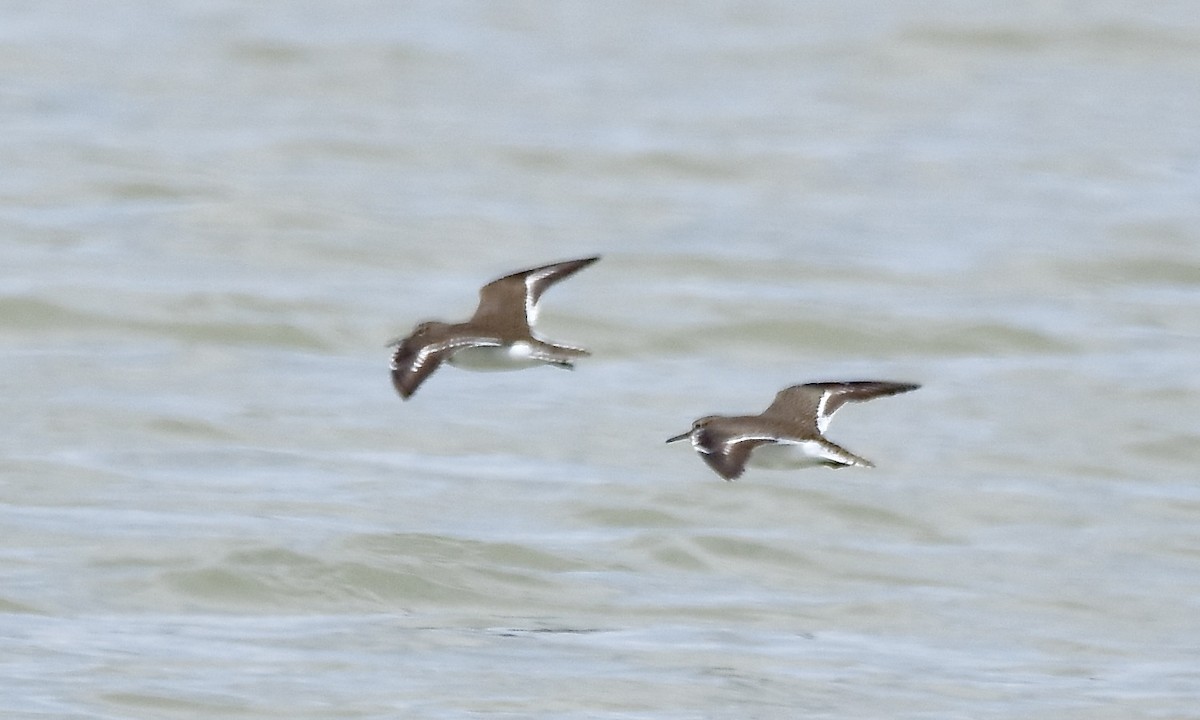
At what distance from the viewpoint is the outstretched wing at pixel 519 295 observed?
33.2 ft

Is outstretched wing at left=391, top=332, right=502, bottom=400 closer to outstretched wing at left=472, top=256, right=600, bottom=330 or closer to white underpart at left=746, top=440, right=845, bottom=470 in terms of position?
outstretched wing at left=472, top=256, right=600, bottom=330

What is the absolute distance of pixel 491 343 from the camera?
31.8 ft

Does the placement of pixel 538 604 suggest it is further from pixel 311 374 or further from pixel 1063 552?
pixel 311 374

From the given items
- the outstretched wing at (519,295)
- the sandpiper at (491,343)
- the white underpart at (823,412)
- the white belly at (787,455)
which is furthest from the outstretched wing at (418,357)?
the white underpart at (823,412)

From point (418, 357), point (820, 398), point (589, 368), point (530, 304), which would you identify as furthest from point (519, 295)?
point (589, 368)

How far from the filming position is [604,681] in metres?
10.4

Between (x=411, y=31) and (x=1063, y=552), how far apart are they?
60.3 ft

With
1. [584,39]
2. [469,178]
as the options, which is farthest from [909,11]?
[469,178]

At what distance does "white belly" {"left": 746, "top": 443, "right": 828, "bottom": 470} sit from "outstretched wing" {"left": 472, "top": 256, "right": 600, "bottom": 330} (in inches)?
48.5

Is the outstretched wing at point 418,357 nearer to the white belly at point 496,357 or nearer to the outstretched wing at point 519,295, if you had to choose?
the white belly at point 496,357

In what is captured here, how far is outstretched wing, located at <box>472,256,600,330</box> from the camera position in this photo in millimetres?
10133

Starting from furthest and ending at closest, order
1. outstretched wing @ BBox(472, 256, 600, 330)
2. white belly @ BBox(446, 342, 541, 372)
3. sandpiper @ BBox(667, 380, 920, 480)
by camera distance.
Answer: outstretched wing @ BBox(472, 256, 600, 330) → white belly @ BBox(446, 342, 541, 372) → sandpiper @ BBox(667, 380, 920, 480)

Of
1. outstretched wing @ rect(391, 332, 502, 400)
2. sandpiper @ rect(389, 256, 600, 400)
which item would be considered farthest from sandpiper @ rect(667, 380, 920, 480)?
outstretched wing @ rect(391, 332, 502, 400)

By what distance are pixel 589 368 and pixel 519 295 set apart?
7.37 m
